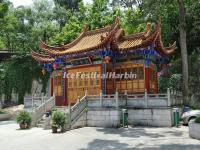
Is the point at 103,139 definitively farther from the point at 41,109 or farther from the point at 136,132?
the point at 41,109

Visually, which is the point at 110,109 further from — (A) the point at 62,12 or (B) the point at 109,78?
(A) the point at 62,12

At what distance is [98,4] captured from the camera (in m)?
37.9

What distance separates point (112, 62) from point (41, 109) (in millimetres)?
5669

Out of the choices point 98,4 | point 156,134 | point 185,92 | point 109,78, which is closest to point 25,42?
point 98,4

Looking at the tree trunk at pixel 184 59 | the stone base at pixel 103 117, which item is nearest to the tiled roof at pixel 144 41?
the tree trunk at pixel 184 59

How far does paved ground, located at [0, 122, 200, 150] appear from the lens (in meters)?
12.8

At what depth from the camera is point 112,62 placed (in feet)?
68.2

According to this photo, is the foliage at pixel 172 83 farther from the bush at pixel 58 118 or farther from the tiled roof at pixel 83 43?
the bush at pixel 58 118

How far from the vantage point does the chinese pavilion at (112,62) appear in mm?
19297

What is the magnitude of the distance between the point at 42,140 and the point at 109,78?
7.23 metres

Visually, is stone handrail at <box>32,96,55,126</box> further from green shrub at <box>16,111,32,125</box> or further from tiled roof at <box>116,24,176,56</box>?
tiled roof at <box>116,24,176,56</box>

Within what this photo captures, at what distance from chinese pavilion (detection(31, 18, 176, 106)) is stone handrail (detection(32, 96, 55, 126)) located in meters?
0.92

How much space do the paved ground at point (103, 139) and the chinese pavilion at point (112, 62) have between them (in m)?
3.86

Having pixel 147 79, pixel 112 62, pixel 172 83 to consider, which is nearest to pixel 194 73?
pixel 172 83
